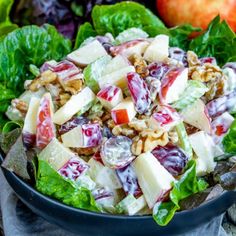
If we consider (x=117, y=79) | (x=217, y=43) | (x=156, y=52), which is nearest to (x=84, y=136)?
(x=117, y=79)

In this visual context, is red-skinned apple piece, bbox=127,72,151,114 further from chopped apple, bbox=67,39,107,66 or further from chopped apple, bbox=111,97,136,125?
chopped apple, bbox=67,39,107,66

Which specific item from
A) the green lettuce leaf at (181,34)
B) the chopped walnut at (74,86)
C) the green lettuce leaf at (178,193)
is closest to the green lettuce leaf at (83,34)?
the green lettuce leaf at (181,34)

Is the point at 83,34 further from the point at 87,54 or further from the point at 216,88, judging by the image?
the point at 216,88

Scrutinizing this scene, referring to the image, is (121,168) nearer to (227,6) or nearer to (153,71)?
(153,71)

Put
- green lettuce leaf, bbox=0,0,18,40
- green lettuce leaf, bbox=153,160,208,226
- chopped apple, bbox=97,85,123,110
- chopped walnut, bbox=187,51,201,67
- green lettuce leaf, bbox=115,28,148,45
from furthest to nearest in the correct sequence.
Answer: green lettuce leaf, bbox=0,0,18,40 → green lettuce leaf, bbox=115,28,148,45 → chopped walnut, bbox=187,51,201,67 → chopped apple, bbox=97,85,123,110 → green lettuce leaf, bbox=153,160,208,226

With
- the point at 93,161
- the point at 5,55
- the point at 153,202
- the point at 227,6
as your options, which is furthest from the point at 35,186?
the point at 227,6

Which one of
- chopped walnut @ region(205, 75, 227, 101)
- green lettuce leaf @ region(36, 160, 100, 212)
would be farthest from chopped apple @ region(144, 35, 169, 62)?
green lettuce leaf @ region(36, 160, 100, 212)

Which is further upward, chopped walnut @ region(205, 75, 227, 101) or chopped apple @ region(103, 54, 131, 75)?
chopped apple @ region(103, 54, 131, 75)
